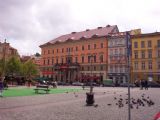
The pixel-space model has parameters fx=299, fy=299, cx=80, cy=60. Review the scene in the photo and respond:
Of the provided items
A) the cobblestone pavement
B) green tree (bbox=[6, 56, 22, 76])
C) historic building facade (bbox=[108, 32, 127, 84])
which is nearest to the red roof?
historic building facade (bbox=[108, 32, 127, 84])

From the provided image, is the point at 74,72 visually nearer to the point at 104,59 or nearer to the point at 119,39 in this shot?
the point at 104,59

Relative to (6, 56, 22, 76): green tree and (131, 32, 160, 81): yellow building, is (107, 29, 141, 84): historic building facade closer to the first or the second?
(131, 32, 160, 81): yellow building

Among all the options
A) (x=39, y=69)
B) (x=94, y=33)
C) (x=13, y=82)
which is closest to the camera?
(x=13, y=82)

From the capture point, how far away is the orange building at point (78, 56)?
82188 mm

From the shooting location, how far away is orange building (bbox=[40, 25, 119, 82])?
82188 millimetres

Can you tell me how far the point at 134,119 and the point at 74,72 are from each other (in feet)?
249

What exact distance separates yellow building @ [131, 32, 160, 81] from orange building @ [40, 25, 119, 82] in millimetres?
8547

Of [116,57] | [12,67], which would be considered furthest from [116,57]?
[12,67]

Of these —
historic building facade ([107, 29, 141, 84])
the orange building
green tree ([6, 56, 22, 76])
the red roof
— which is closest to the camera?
historic building facade ([107, 29, 141, 84])

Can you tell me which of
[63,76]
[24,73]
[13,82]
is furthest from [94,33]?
[13,82]

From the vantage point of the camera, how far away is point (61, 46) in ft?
307

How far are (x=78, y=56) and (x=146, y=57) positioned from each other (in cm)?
2187

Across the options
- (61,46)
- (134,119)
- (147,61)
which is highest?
(61,46)

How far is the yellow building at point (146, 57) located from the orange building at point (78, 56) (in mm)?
8547
